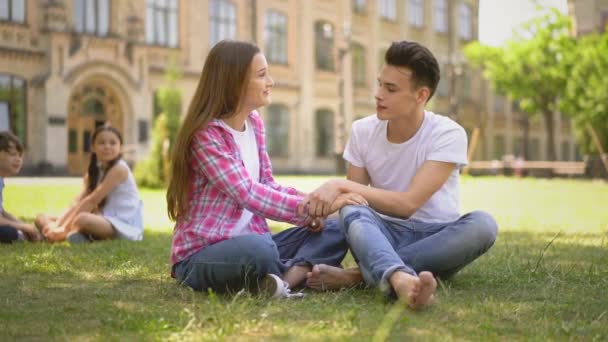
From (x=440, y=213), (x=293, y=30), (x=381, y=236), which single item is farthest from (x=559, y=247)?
(x=293, y=30)

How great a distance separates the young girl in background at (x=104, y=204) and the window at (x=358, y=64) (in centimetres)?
2986

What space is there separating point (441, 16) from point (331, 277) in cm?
3936

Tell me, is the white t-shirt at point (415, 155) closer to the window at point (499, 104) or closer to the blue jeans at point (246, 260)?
the blue jeans at point (246, 260)

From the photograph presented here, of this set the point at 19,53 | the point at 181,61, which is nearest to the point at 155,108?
the point at 181,61

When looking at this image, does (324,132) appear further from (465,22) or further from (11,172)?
(11,172)

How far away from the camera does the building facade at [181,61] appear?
79.3 ft

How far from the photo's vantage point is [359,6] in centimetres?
3594

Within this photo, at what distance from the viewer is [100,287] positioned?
13.3 feet

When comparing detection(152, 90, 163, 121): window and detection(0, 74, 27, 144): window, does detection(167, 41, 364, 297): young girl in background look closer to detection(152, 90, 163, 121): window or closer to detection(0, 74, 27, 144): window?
detection(0, 74, 27, 144): window

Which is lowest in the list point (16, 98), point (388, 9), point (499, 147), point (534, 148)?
point (534, 148)

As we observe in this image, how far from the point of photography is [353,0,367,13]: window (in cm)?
3562

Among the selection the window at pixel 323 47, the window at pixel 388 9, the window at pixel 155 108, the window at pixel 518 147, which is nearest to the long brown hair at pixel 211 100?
the window at pixel 155 108

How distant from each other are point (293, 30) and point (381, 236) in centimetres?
2991

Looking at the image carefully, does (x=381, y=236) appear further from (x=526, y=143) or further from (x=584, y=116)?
(x=526, y=143)
